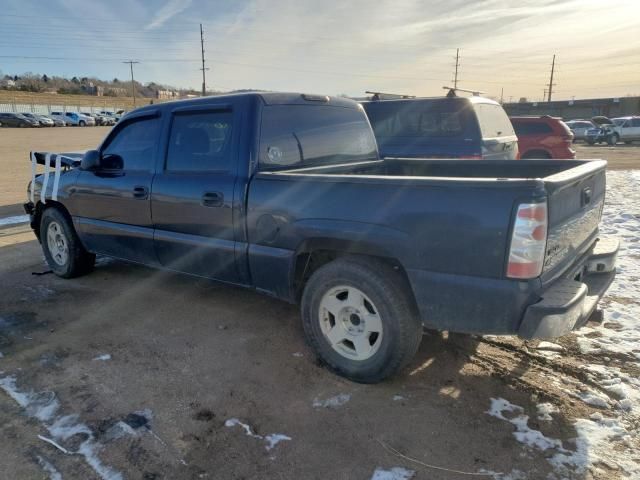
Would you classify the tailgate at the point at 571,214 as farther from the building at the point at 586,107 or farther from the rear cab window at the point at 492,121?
the building at the point at 586,107

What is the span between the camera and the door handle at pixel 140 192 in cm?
421

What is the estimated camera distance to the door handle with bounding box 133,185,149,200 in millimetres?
4211

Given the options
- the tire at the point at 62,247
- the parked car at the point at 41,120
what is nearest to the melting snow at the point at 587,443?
the tire at the point at 62,247

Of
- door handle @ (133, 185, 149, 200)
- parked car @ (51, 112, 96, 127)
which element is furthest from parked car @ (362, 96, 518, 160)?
parked car @ (51, 112, 96, 127)

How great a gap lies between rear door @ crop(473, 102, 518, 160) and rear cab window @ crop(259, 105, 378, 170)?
10.2ft

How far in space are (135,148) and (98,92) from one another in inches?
4453

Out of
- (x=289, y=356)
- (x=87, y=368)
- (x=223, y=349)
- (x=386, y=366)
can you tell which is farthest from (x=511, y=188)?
(x=87, y=368)

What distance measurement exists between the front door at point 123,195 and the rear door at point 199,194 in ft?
0.67

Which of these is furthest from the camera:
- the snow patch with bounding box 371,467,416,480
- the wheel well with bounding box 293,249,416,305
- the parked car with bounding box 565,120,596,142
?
the parked car with bounding box 565,120,596,142

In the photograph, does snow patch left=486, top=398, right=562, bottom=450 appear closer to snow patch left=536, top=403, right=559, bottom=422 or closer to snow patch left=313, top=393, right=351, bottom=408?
snow patch left=536, top=403, right=559, bottom=422

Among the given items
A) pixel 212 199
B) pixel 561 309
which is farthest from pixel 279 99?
pixel 561 309

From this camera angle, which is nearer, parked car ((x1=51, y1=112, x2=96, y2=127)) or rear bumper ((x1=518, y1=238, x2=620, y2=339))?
rear bumper ((x1=518, y1=238, x2=620, y2=339))

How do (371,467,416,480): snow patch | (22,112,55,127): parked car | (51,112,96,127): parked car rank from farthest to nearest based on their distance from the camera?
(51,112,96,127): parked car → (22,112,55,127): parked car → (371,467,416,480): snow patch

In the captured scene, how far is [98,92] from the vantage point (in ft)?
338
